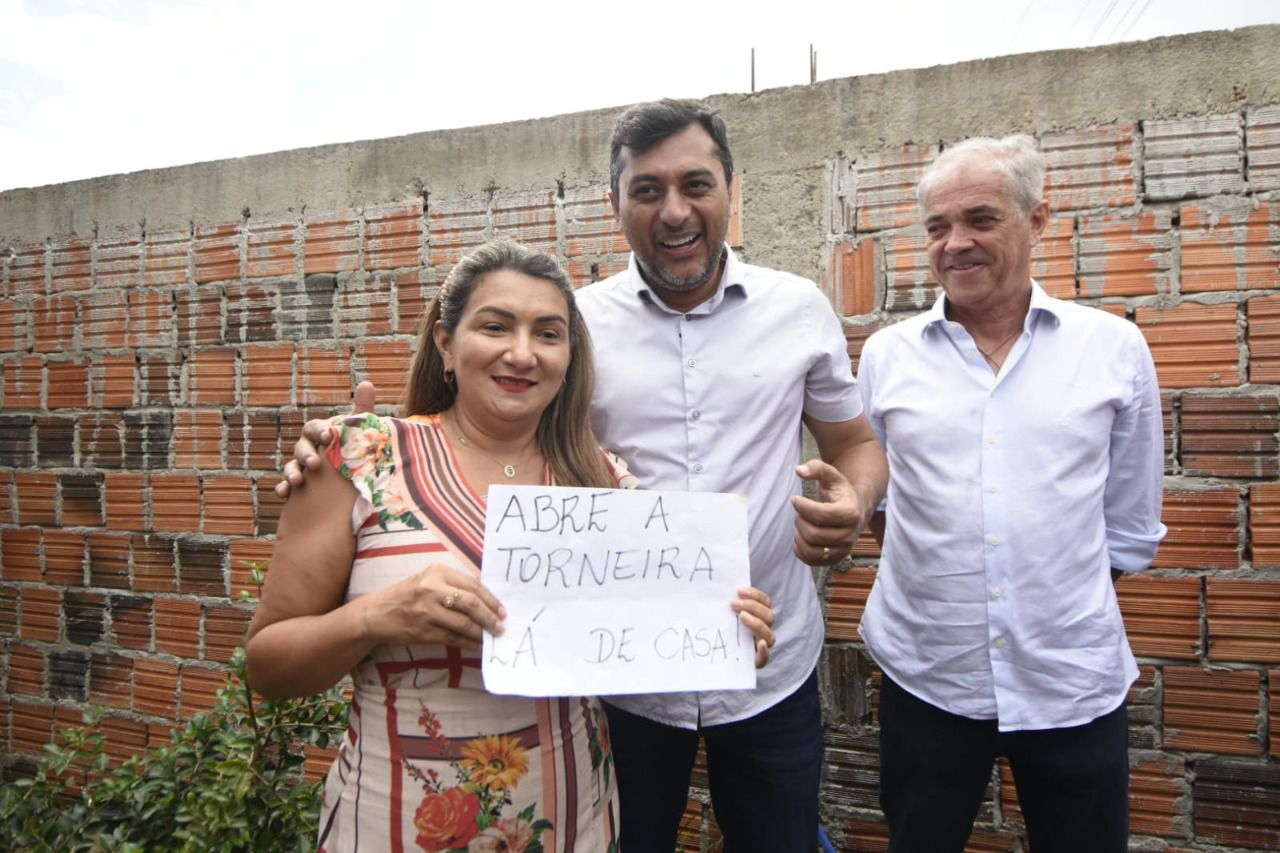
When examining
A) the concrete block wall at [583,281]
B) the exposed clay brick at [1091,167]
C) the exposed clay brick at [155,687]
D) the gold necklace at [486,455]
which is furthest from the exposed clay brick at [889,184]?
the exposed clay brick at [155,687]

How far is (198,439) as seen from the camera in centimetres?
296

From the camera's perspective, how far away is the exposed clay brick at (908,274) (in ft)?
7.42

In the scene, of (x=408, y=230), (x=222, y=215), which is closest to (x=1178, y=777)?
(x=408, y=230)

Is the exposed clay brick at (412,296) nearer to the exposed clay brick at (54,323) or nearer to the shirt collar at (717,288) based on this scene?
the shirt collar at (717,288)

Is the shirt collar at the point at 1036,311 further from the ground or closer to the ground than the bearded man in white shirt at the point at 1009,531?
further from the ground

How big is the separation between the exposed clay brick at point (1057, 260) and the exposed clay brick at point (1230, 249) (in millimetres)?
273

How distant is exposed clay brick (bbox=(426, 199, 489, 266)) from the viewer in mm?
2684

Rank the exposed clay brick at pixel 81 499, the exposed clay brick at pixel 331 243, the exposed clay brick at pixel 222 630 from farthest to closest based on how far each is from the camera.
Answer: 1. the exposed clay brick at pixel 81 499
2. the exposed clay brick at pixel 222 630
3. the exposed clay brick at pixel 331 243

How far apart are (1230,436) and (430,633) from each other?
2.12 metres

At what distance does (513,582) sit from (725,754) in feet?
2.53

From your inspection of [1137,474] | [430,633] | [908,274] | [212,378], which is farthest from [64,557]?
[1137,474]

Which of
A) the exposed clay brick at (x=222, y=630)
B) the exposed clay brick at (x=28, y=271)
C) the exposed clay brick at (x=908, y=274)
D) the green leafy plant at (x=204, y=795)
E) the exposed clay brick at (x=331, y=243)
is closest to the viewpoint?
the green leafy plant at (x=204, y=795)

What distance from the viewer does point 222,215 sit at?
2.97m

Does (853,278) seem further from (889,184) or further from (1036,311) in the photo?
(1036,311)
